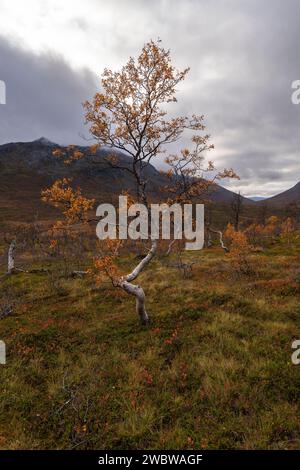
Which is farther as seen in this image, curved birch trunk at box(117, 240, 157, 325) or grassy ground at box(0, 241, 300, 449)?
curved birch trunk at box(117, 240, 157, 325)

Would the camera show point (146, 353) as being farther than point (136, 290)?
No

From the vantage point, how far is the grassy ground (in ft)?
19.8

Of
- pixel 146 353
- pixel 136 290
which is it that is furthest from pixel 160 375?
pixel 136 290

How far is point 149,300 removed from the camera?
1531cm

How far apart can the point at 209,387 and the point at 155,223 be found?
6.51 meters

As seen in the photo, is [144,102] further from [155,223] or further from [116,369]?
[116,369]

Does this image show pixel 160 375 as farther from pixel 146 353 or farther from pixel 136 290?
pixel 136 290

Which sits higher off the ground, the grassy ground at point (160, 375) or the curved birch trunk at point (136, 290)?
the curved birch trunk at point (136, 290)

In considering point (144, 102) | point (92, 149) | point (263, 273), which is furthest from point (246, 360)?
point (263, 273)

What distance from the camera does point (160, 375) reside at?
8.03 meters

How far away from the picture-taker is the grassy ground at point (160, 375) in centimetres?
604

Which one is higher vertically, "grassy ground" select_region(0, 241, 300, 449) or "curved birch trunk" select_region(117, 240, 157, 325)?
"curved birch trunk" select_region(117, 240, 157, 325)

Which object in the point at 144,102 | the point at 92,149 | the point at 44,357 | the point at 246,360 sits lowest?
the point at 44,357

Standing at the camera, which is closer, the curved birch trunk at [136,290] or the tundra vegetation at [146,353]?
the tundra vegetation at [146,353]
